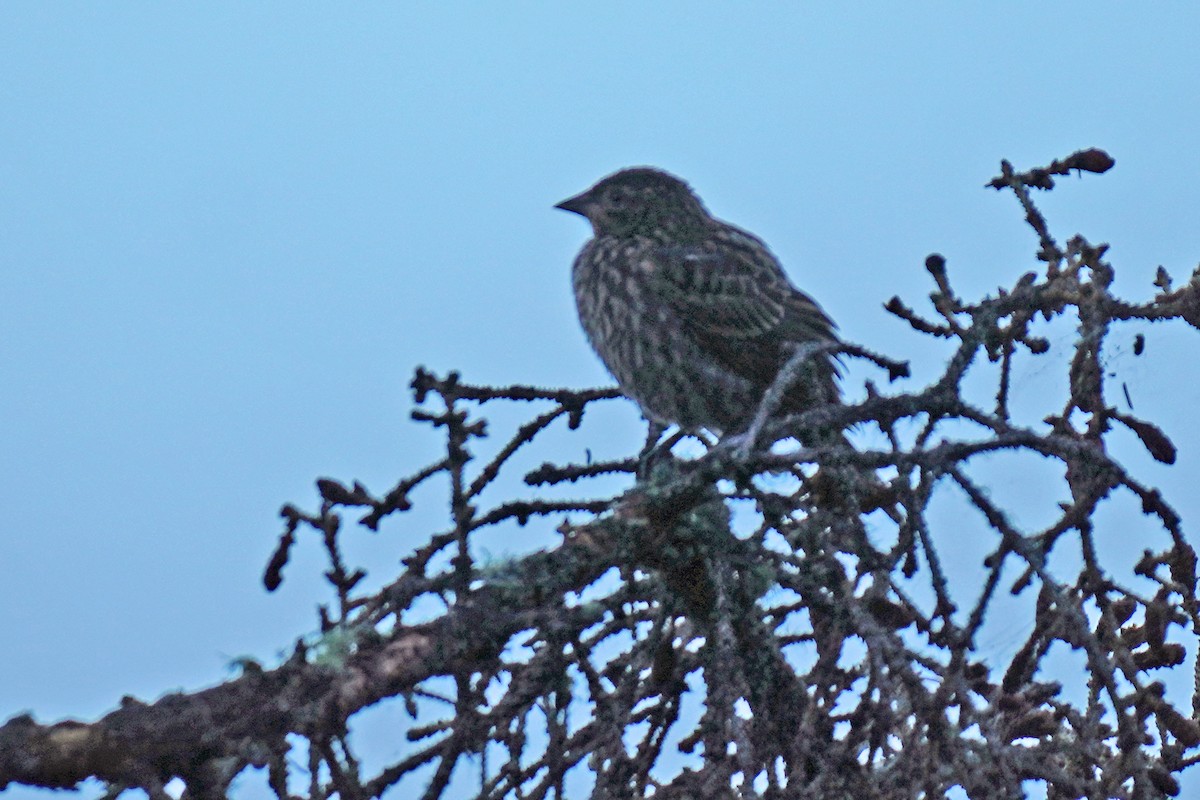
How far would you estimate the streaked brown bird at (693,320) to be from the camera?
529 cm

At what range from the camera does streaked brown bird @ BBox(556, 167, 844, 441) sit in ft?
17.4

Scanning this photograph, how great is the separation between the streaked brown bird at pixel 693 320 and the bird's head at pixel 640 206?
0.5 inches

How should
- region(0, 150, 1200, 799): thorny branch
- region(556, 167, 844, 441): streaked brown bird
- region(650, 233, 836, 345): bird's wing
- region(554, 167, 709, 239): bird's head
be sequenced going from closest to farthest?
region(0, 150, 1200, 799): thorny branch < region(556, 167, 844, 441): streaked brown bird < region(650, 233, 836, 345): bird's wing < region(554, 167, 709, 239): bird's head

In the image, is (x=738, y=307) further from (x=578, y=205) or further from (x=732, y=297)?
(x=578, y=205)

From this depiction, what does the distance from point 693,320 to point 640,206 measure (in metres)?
0.94

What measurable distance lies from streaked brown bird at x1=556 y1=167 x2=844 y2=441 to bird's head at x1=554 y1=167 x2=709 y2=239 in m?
0.01

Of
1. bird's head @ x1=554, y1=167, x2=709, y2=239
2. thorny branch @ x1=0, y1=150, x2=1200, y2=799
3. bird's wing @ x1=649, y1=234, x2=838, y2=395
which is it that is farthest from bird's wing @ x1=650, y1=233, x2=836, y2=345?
thorny branch @ x1=0, y1=150, x2=1200, y2=799

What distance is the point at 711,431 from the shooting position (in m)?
5.48

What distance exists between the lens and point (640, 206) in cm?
620

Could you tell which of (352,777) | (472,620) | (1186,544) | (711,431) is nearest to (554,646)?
(472,620)

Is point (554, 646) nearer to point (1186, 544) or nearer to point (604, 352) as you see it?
point (1186, 544)

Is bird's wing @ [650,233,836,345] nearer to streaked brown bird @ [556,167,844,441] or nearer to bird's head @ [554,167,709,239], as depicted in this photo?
streaked brown bird @ [556,167,844,441]

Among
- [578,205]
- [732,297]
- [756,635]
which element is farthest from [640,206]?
[756,635]

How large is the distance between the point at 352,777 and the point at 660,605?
920 mm
